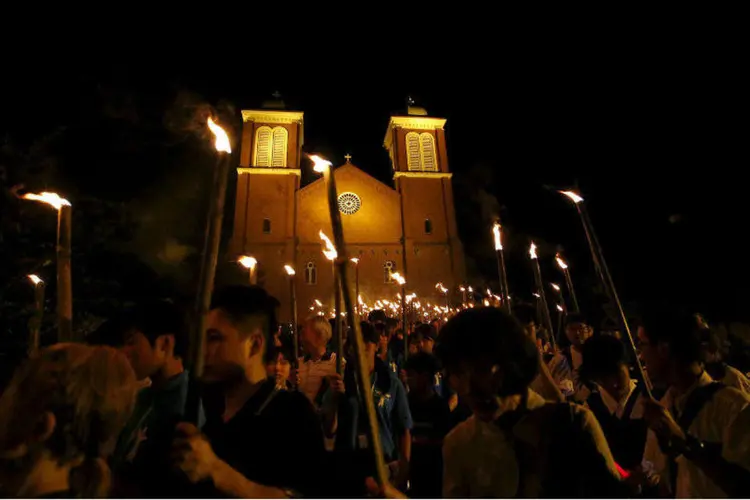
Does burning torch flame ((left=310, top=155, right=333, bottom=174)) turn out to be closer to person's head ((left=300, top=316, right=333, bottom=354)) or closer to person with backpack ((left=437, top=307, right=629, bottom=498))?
person with backpack ((left=437, top=307, right=629, bottom=498))

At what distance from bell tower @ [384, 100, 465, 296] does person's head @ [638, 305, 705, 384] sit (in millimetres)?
31081

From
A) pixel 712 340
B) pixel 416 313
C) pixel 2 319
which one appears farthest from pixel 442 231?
pixel 712 340

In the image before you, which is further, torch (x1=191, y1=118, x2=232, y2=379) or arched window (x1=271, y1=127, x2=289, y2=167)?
arched window (x1=271, y1=127, x2=289, y2=167)

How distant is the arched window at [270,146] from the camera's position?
36.1 metres

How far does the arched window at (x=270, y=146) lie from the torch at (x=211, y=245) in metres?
35.7

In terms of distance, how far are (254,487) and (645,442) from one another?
2.68 m

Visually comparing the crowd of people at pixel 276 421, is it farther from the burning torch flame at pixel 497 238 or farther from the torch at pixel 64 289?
the burning torch flame at pixel 497 238

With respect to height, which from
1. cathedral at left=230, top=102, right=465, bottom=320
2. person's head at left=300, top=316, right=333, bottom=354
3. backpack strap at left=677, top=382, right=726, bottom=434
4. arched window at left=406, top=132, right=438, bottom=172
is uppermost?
arched window at left=406, top=132, right=438, bottom=172

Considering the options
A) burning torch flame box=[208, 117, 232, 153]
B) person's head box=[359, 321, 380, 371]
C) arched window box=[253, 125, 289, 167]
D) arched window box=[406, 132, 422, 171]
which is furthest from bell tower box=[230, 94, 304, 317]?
burning torch flame box=[208, 117, 232, 153]

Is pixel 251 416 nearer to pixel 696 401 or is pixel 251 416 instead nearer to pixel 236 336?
pixel 236 336

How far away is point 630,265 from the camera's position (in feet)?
66.8

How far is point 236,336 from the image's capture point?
6.56 feet

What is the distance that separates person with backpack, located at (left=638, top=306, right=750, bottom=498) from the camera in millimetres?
1880

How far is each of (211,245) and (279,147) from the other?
3719cm
